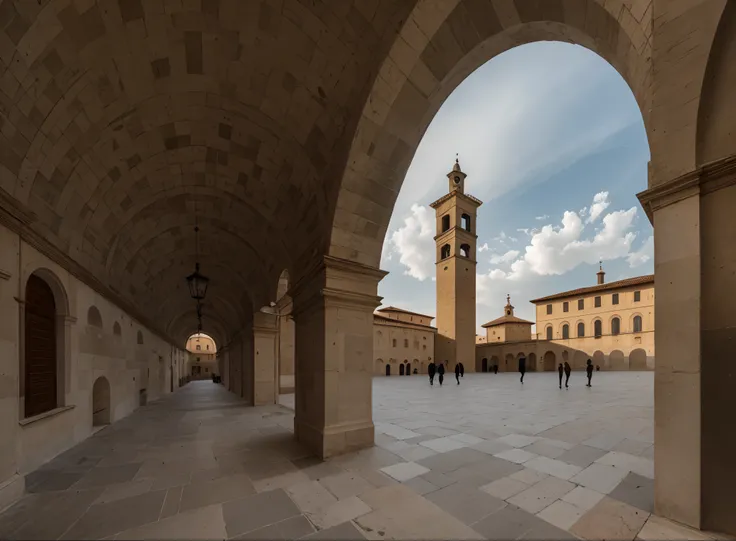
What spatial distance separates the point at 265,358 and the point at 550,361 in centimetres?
4653

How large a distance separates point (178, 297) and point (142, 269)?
640 centimetres

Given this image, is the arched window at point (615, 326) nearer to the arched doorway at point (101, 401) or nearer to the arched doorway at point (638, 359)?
the arched doorway at point (638, 359)


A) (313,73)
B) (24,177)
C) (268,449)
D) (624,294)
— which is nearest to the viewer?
(24,177)

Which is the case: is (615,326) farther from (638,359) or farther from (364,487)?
(364,487)

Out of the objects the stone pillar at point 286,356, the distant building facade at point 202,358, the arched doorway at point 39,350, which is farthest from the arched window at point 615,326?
the distant building facade at point 202,358

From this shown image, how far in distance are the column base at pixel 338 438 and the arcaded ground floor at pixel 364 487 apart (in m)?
0.25

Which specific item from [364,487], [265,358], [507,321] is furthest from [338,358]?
[507,321]

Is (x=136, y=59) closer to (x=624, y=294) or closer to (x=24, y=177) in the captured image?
(x=24, y=177)

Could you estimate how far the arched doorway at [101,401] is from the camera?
29.9ft

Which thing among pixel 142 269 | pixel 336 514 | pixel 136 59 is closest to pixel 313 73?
pixel 136 59

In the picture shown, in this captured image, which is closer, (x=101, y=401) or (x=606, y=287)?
(x=101, y=401)

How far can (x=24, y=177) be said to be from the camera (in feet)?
15.8

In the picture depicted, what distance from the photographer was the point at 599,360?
139 feet

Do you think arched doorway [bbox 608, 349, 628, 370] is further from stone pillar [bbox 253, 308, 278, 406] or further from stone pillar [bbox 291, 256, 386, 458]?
stone pillar [bbox 291, 256, 386, 458]
